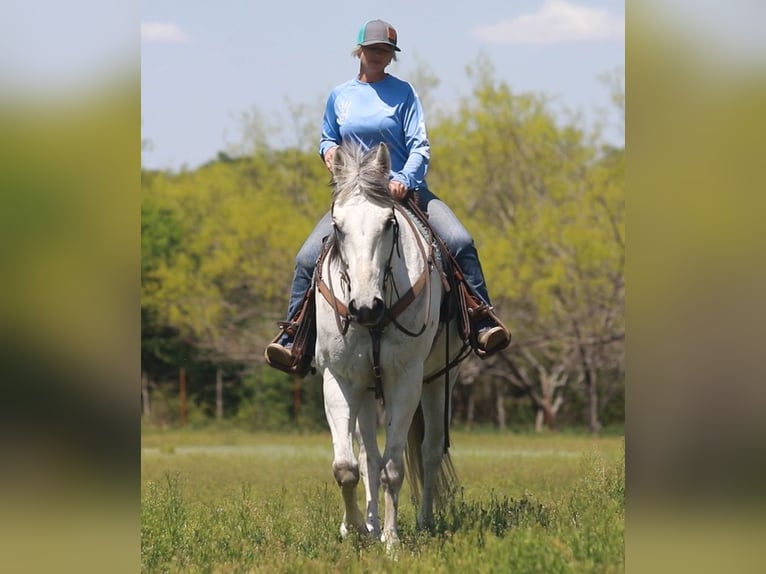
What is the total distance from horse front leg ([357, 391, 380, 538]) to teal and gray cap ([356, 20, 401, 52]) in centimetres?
290

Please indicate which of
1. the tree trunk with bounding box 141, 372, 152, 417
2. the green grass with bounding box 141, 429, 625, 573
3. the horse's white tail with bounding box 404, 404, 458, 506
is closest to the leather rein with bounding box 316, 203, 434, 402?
the green grass with bounding box 141, 429, 625, 573

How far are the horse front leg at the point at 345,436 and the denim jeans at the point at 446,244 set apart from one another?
991 mm

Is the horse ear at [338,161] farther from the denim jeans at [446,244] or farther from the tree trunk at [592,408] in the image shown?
the tree trunk at [592,408]

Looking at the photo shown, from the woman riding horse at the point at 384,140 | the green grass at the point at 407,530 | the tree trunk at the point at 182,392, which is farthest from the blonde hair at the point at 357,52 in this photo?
the tree trunk at the point at 182,392

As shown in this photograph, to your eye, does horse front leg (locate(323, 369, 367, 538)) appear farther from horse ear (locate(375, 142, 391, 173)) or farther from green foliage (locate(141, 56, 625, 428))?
green foliage (locate(141, 56, 625, 428))

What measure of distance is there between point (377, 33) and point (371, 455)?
11.4 ft

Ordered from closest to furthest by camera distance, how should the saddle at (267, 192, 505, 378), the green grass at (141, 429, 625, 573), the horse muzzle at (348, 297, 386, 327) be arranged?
the green grass at (141, 429, 625, 573) → the horse muzzle at (348, 297, 386, 327) → the saddle at (267, 192, 505, 378)

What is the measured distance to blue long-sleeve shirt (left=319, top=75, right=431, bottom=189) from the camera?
401 inches

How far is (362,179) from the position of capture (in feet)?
29.4

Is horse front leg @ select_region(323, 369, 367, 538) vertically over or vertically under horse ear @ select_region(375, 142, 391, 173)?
under
